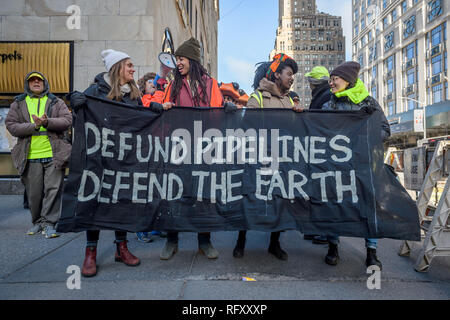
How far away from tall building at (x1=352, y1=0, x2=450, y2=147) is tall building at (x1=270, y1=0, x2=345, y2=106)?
67746mm

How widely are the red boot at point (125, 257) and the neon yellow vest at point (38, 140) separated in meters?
2.06

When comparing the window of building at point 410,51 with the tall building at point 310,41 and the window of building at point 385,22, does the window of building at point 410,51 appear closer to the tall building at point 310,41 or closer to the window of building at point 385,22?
the window of building at point 385,22

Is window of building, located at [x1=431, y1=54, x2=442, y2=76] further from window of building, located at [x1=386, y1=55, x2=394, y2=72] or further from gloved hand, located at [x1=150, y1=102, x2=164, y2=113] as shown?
gloved hand, located at [x1=150, y1=102, x2=164, y2=113]

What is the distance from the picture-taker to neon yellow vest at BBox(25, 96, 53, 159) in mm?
4090

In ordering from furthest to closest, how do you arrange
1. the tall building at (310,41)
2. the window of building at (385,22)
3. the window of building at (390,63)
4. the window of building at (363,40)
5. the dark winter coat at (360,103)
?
the tall building at (310,41)
the window of building at (363,40)
the window of building at (385,22)
the window of building at (390,63)
the dark winter coat at (360,103)

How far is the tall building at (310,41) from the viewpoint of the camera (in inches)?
5236

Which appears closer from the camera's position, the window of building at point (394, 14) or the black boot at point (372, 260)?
the black boot at point (372, 260)

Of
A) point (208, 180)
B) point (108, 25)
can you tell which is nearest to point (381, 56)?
point (108, 25)

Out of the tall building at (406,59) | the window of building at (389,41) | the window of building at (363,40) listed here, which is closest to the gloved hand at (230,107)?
the tall building at (406,59)

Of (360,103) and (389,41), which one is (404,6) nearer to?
(389,41)

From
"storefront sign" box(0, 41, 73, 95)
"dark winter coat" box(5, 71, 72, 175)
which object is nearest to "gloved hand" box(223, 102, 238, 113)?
"dark winter coat" box(5, 71, 72, 175)

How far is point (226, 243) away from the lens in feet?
12.3

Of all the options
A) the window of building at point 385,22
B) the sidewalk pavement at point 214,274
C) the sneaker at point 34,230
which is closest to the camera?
the sidewalk pavement at point 214,274

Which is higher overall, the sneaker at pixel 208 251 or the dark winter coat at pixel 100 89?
the dark winter coat at pixel 100 89
